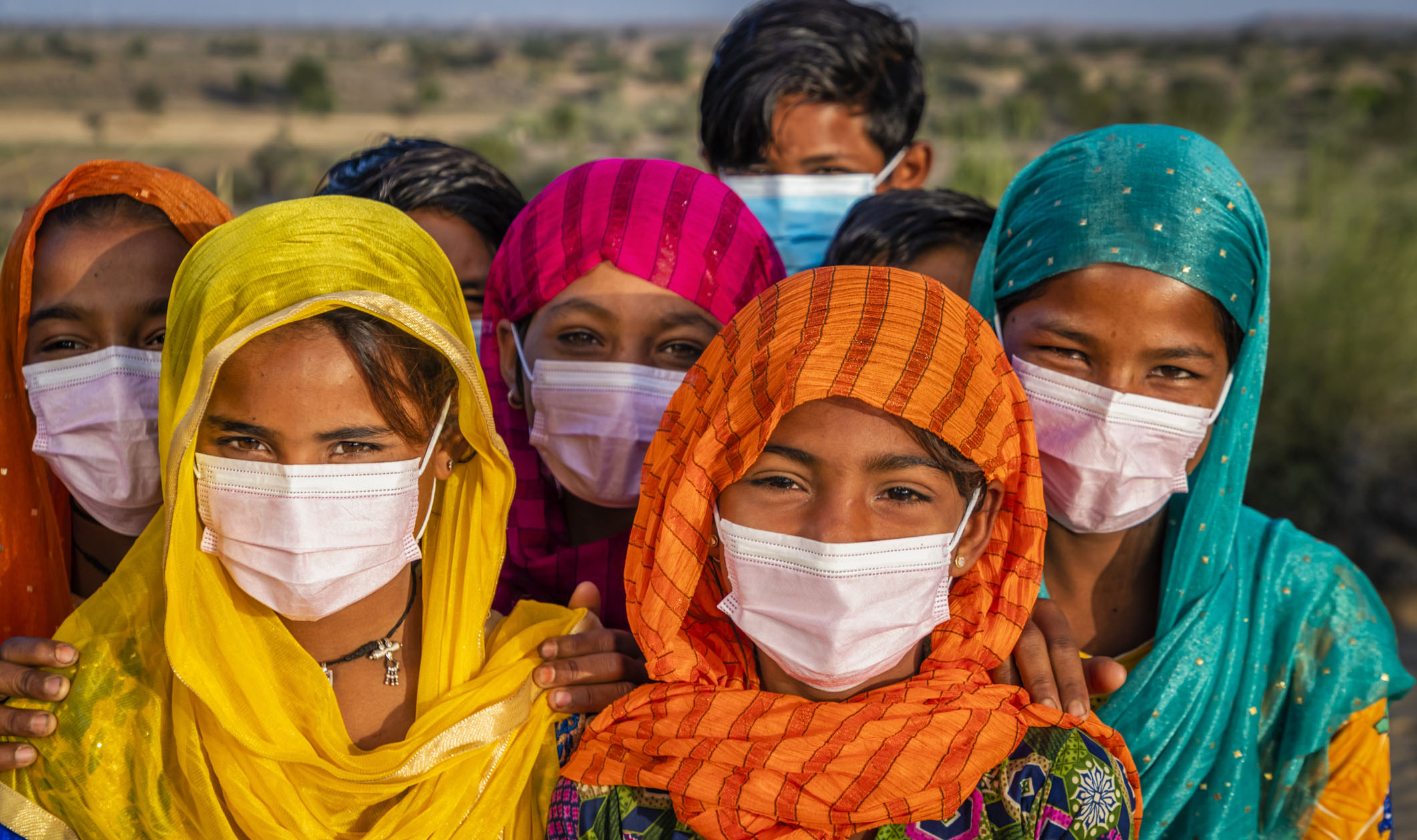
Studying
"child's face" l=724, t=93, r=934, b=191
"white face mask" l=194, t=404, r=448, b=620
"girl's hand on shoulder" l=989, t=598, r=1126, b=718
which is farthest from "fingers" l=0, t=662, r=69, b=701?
"child's face" l=724, t=93, r=934, b=191

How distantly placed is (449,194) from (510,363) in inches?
35.2

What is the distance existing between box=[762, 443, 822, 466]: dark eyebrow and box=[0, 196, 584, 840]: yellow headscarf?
2.09ft

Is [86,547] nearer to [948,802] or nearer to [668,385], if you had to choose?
[668,385]

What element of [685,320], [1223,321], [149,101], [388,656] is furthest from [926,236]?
[149,101]

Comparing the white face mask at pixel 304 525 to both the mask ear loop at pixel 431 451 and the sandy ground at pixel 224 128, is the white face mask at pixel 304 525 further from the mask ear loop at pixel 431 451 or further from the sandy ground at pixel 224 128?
the sandy ground at pixel 224 128

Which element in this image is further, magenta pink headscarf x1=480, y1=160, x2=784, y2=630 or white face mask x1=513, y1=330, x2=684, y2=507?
magenta pink headscarf x1=480, y1=160, x2=784, y2=630

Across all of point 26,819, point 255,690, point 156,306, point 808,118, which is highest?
point 808,118

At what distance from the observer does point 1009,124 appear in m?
23.3

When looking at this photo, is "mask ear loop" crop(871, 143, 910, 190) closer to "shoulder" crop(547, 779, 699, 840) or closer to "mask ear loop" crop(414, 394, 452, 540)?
"mask ear loop" crop(414, 394, 452, 540)

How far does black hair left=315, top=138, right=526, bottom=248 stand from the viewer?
3.76 meters

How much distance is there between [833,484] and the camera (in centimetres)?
219

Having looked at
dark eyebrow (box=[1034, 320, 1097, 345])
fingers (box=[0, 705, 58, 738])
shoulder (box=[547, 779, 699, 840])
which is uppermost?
dark eyebrow (box=[1034, 320, 1097, 345])

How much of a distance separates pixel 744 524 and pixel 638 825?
0.62 metres

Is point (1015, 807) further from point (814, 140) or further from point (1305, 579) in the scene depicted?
point (814, 140)
